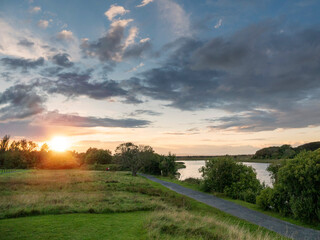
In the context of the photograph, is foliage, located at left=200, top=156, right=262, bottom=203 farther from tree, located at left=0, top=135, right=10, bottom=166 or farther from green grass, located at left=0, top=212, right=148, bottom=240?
tree, located at left=0, top=135, right=10, bottom=166

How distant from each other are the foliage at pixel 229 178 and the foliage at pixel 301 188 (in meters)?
6.97

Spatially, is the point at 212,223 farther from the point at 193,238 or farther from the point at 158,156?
the point at 158,156

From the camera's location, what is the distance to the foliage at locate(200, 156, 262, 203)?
835 inches

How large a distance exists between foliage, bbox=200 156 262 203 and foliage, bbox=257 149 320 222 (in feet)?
22.9

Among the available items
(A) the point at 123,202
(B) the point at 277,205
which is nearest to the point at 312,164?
(B) the point at 277,205

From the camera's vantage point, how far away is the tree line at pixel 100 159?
145 ft

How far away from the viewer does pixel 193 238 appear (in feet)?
28.6

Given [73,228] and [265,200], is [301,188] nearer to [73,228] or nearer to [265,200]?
[265,200]

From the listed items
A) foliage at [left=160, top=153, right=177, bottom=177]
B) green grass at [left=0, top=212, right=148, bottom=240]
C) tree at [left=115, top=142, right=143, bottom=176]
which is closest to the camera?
green grass at [left=0, top=212, right=148, bottom=240]

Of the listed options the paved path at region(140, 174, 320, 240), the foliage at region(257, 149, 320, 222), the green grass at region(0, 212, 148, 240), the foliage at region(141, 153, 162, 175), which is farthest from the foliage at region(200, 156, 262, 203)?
the foliage at region(141, 153, 162, 175)

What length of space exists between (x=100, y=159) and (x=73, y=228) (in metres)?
71.4

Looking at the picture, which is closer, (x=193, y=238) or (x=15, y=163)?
(x=193, y=238)

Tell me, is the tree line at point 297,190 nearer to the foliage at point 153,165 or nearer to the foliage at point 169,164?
the foliage at point 169,164

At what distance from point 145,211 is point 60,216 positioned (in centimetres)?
491
